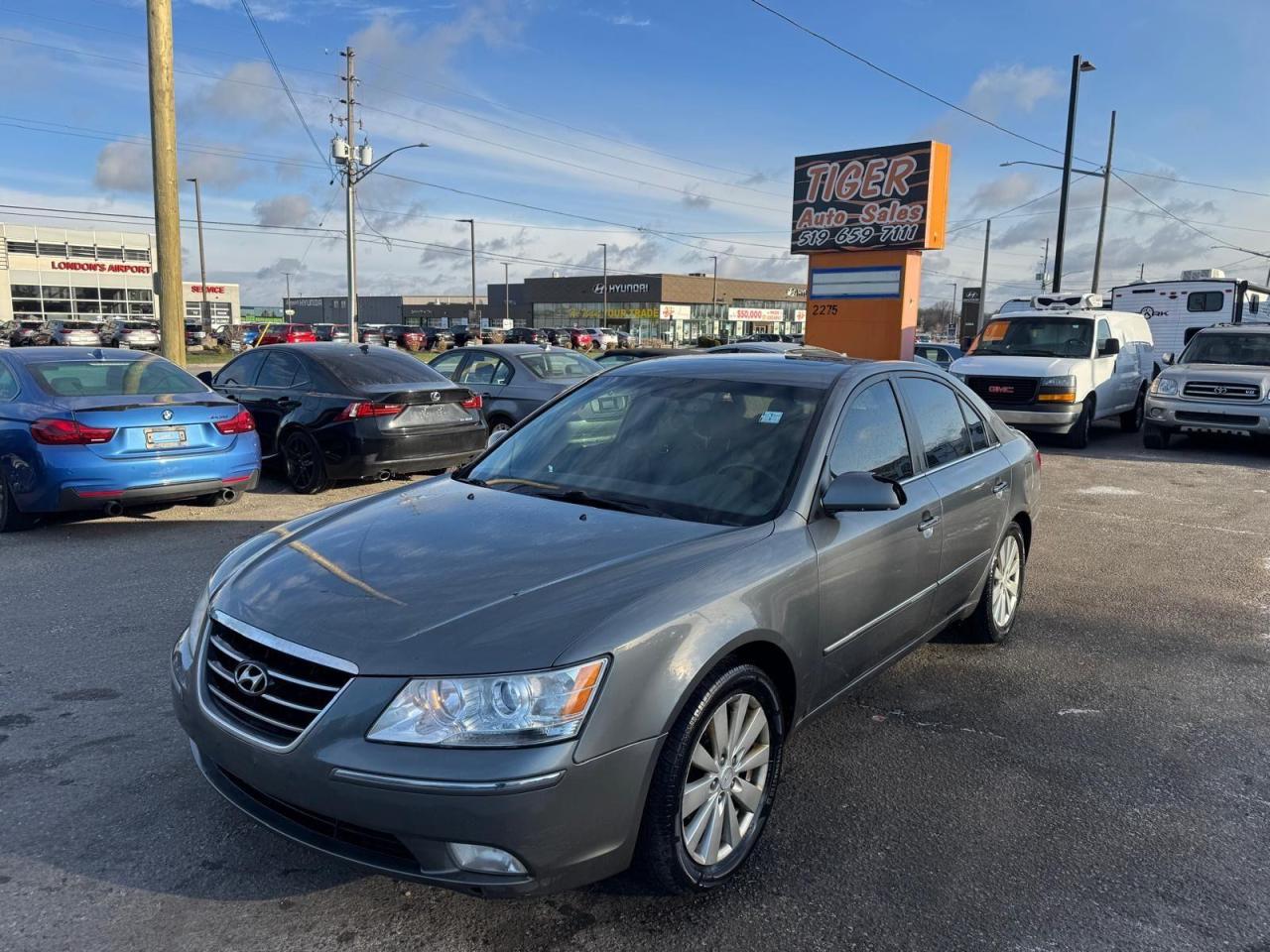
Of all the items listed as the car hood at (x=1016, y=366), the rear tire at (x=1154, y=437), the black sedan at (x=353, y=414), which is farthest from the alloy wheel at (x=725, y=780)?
the rear tire at (x=1154, y=437)

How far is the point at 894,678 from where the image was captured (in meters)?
4.55

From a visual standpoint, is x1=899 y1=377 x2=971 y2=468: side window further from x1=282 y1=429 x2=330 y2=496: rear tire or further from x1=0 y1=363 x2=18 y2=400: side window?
x1=0 y1=363 x2=18 y2=400: side window

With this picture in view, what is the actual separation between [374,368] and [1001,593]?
6420 millimetres

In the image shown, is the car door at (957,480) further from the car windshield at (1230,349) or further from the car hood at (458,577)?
the car windshield at (1230,349)

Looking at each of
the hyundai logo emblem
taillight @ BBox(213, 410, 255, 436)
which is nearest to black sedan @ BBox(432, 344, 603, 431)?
taillight @ BBox(213, 410, 255, 436)

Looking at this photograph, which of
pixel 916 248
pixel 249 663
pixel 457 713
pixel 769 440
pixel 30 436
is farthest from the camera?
pixel 916 248

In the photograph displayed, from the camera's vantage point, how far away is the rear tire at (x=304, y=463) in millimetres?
8703

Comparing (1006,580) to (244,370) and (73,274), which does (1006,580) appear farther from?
(73,274)

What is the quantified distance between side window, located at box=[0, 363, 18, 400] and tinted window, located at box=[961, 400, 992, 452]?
6967 mm

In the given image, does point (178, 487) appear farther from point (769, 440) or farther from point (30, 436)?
point (769, 440)

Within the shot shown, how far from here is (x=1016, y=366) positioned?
1355 cm

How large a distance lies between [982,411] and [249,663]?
402 centimetres

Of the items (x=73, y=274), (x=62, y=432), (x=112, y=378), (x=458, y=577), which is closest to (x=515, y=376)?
(x=112, y=378)

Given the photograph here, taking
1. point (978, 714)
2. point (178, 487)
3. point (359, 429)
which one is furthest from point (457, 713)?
point (359, 429)
